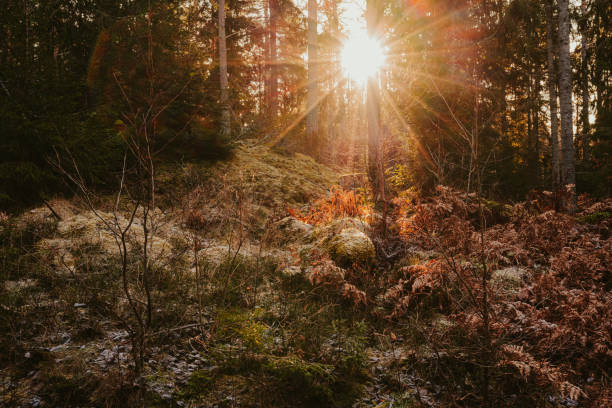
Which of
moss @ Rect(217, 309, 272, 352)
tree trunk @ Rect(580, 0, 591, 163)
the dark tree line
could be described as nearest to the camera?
moss @ Rect(217, 309, 272, 352)

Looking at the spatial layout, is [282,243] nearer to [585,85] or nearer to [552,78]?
[552,78]

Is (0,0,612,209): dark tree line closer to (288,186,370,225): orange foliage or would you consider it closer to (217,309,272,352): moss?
(288,186,370,225): orange foliage

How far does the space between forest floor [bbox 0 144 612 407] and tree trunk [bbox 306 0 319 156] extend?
10.1 m

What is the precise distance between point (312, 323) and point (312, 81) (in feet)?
42.3

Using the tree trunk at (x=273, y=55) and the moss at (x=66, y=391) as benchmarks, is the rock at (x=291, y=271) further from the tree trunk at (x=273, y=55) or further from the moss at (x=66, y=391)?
the tree trunk at (x=273, y=55)

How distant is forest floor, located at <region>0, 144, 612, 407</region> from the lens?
8.42ft

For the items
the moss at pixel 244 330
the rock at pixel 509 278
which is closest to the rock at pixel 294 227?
the moss at pixel 244 330

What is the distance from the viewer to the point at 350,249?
5.07 m

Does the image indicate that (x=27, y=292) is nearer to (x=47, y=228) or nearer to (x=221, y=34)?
(x=47, y=228)

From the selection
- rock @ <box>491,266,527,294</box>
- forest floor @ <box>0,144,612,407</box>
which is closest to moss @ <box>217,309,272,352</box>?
forest floor @ <box>0,144,612,407</box>

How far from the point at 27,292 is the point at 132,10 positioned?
870 cm

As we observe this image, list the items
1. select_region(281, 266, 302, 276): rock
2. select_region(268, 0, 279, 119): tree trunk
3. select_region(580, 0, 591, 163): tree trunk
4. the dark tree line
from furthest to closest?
select_region(268, 0, 279, 119): tree trunk
select_region(580, 0, 591, 163): tree trunk
the dark tree line
select_region(281, 266, 302, 276): rock

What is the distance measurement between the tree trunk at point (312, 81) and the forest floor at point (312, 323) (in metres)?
10.1

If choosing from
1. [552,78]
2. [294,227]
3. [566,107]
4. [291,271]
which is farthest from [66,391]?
[552,78]
